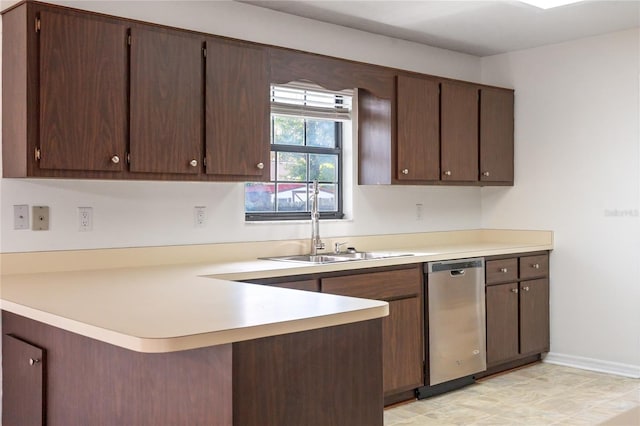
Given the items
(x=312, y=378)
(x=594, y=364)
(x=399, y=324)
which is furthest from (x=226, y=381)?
(x=594, y=364)

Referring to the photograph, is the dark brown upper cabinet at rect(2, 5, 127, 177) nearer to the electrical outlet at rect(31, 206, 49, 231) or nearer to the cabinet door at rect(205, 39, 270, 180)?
the electrical outlet at rect(31, 206, 49, 231)

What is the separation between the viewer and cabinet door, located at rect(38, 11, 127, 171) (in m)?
2.92

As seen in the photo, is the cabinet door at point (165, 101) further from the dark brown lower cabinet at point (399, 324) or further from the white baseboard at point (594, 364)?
the white baseboard at point (594, 364)

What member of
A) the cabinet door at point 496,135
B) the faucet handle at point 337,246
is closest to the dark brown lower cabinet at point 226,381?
the faucet handle at point 337,246

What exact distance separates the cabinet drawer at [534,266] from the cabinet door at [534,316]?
45mm

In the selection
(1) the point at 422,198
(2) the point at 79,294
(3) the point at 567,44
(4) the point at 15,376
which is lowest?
(4) the point at 15,376

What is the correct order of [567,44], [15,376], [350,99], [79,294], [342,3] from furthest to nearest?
1. [567,44]
2. [350,99]
3. [342,3]
4. [15,376]
5. [79,294]

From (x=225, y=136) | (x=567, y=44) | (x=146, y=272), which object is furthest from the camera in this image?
(x=567, y=44)

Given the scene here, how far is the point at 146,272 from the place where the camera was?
3221 millimetres

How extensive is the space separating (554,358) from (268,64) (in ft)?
10.2

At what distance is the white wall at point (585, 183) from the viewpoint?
4758mm

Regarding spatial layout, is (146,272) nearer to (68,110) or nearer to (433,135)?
(68,110)

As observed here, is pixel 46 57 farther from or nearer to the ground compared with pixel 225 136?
farther from the ground

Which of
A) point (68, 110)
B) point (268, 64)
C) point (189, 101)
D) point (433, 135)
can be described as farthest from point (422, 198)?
point (68, 110)
